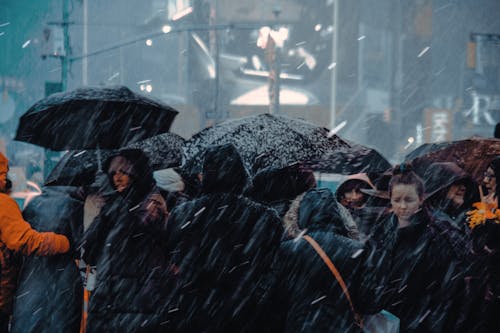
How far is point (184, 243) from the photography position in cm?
375

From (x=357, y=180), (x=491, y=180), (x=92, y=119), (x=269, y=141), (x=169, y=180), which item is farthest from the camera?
(x=169, y=180)

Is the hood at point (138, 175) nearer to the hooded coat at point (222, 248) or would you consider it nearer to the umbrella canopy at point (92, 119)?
the umbrella canopy at point (92, 119)

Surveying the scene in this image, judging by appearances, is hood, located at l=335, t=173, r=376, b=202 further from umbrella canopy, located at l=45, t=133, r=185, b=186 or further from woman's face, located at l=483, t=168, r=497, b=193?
umbrella canopy, located at l=45, t=133, r=185, b=186

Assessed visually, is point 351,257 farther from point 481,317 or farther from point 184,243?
point 481,317

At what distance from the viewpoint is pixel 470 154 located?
253 inches

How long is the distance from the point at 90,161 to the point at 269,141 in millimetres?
1695

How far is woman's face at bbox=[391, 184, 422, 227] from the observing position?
4387 millimetres

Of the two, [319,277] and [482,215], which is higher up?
[482,215]

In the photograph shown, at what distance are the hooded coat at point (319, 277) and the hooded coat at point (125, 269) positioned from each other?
3.00ft

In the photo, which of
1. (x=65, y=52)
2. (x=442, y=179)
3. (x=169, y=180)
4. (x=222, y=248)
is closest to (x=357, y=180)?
(x=442, y=179)

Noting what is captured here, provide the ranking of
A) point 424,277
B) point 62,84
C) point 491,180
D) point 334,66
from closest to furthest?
point 424,277 < point 491,180 < point 62,84 < point 334,66

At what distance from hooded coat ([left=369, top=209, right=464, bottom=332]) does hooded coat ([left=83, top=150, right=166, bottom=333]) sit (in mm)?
1668

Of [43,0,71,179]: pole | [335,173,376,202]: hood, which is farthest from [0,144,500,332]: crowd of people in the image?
[43,0,71,179]: pole

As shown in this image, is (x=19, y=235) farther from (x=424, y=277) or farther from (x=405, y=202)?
(x=424, y=277)
